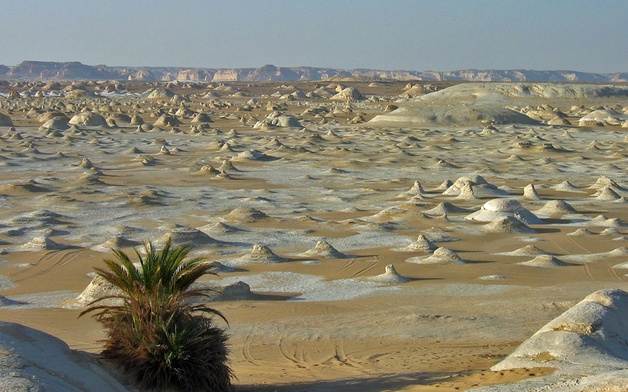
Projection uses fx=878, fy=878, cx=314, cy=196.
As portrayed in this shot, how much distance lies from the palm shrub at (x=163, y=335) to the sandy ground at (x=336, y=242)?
84 centimetres

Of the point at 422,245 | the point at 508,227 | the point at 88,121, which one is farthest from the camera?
the point at 88,121

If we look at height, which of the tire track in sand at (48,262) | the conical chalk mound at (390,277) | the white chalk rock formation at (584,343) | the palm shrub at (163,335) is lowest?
the tire track in sand at (48,262)

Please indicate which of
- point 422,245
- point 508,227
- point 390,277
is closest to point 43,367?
point 390,277

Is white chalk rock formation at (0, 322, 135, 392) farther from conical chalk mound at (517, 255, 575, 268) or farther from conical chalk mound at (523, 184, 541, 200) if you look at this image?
conical chalk mound at (523, 184, 541, 200)

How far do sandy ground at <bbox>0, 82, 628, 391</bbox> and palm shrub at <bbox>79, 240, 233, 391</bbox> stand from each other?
0.84m

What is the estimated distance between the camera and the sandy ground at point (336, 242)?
28.0 feet

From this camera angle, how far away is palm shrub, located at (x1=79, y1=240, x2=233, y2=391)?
623 cm

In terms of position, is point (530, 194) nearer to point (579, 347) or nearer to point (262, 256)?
point (262, 256)

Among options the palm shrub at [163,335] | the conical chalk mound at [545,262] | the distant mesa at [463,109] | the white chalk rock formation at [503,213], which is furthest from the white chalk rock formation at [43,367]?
the distant mesa at [463,109]

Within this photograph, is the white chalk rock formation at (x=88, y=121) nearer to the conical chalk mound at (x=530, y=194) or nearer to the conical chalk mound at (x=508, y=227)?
the conical chalk mound at (x=530, y=194)

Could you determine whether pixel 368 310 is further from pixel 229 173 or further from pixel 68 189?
pixel 229 173

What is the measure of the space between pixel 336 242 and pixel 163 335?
7.94 metres

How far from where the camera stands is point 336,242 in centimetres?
1414

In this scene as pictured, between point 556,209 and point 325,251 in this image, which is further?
point 556,209
